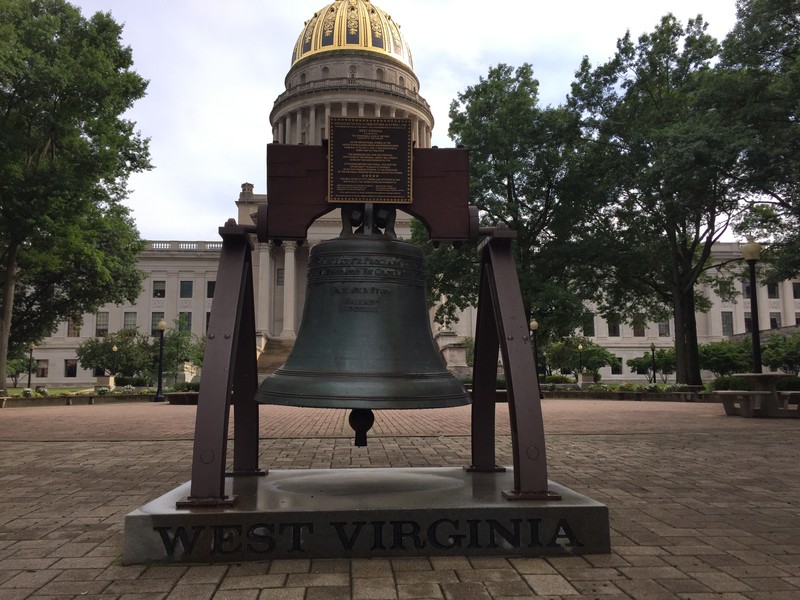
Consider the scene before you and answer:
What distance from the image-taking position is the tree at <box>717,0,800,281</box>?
17.6 metres

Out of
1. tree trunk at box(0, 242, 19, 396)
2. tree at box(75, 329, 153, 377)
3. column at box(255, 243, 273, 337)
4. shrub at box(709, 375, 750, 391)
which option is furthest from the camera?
column at box(255, 243, 273, 337)

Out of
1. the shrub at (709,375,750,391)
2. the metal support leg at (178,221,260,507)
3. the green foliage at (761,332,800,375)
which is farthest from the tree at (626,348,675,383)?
the metal support leg at (178,221,260,507)

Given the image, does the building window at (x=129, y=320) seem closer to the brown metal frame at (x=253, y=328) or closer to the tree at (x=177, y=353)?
the tree at (x=177, y=353)

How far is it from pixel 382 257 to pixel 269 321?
57.4 meters

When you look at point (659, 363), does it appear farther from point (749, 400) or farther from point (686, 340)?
point (749, 400)

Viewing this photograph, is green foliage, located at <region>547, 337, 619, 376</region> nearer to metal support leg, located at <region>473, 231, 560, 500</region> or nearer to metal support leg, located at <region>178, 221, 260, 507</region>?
metal support leg, located at <region>473, 231, 560, 500</region>

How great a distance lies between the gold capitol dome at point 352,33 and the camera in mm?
71438

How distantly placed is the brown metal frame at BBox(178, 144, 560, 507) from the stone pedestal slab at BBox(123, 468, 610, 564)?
0.19m

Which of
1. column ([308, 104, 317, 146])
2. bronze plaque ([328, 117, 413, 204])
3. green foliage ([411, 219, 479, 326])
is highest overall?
column ([308, 104, 317, 146])

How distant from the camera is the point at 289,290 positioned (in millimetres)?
58562

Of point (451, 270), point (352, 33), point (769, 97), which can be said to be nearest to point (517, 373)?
point (769, 97)

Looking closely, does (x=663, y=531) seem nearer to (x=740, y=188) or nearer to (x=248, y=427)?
(x=248, y=427)

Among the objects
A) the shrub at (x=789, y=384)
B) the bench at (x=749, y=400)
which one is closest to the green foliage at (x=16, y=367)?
the bench at (x=749, y=400)

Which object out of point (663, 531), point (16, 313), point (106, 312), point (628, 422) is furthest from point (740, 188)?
point (106, 312)
